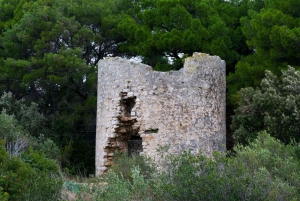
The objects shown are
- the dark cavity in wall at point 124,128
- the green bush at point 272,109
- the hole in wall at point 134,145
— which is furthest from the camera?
the hole in wall at point 134,145

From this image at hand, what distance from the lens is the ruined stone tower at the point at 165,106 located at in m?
11.7

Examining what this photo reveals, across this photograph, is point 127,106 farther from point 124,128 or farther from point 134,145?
point 134,145

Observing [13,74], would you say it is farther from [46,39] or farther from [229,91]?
[229,91]

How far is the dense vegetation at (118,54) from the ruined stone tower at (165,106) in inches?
67.6

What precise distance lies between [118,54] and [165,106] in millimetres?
7221

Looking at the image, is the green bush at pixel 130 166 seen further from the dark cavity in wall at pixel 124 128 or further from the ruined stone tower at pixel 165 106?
the dark cavity in wall at pixel 124 128

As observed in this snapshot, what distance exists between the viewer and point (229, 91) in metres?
15.6

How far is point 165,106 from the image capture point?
1172 cm

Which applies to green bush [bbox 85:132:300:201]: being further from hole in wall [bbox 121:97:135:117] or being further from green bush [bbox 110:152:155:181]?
hole in wall [bbox 121:97:135:117]

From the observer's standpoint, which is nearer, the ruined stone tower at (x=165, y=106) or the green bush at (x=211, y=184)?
the green bush at (x=211, y=184)

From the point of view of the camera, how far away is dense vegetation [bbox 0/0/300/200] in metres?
13.7

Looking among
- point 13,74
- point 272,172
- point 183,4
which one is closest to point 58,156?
point 13,74

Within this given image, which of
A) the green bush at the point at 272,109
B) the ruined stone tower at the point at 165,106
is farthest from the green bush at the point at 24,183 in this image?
the green bush at the point at 272,109

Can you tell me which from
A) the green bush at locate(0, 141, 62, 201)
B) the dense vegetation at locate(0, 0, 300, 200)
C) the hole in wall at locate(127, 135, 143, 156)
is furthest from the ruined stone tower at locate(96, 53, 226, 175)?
the green bush at locate(0, 141, 62, 201)
